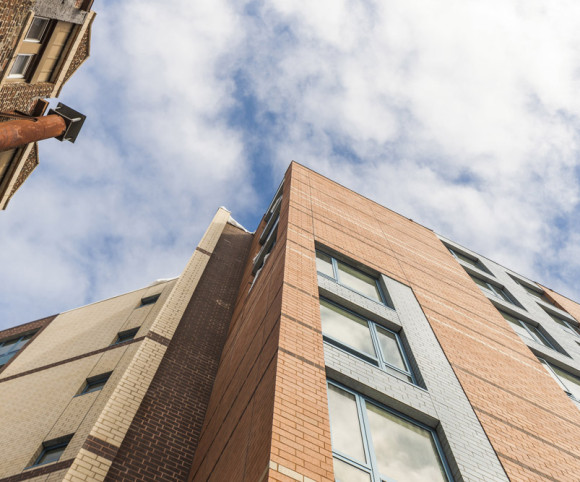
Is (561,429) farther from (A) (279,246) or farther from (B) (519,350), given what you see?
(A) (279,246)

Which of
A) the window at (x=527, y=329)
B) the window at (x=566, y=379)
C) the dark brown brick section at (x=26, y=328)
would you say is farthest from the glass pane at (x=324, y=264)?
the dark brown brick section at (x=26, y=328)

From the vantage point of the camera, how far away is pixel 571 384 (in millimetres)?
11969

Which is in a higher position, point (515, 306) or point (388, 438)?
point (515, 306)

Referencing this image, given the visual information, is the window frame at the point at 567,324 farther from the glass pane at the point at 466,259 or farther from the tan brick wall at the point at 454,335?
the tan brick wall at the point at 454,335

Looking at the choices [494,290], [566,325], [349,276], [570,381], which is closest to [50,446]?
[349,276]

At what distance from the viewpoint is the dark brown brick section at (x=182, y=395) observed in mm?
7939

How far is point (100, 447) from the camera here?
7.90 m

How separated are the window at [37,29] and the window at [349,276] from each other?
9.27 meters

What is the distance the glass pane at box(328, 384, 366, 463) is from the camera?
16.6 feet

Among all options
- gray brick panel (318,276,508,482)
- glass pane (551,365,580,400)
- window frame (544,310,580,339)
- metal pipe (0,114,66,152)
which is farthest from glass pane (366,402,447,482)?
window frame (544,310,580,339)

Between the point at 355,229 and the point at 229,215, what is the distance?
9848 millimetres

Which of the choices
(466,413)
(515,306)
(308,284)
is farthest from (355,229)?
(515,306)

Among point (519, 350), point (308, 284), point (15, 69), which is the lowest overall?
point (308, 284)

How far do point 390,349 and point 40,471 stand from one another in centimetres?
775
